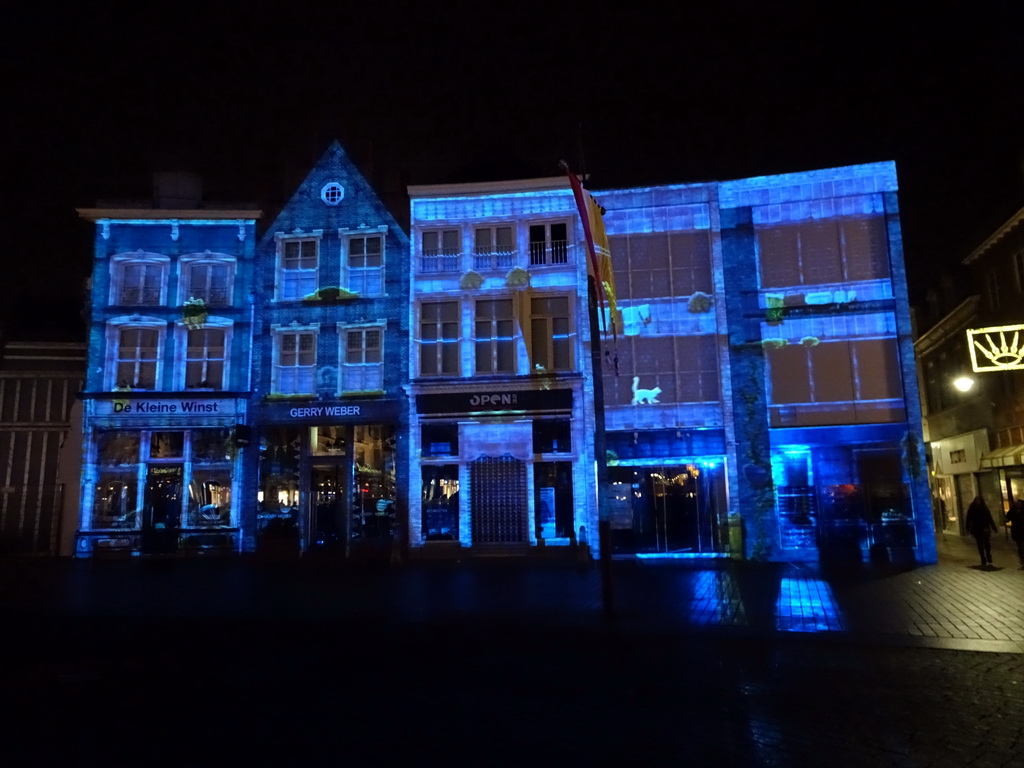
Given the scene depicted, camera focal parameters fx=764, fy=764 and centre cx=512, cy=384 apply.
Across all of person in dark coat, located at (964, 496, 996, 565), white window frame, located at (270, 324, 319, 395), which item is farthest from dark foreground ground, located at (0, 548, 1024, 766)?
white window frame, located at (270, 324, 319, 395)

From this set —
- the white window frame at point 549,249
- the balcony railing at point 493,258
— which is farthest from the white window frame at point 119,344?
the white window frame at point 549,249

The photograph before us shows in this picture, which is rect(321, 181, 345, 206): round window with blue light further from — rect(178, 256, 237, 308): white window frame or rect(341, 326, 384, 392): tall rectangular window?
rect(341, 326, 384, 392): tall rectangular window

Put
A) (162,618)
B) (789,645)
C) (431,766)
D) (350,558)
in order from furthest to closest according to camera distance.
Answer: (350,558), (162,618), (789,645), (431,766)

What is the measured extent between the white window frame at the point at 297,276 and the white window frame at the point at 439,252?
363 centimetres

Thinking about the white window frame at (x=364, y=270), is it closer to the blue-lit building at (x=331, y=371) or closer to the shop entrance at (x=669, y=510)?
the blue-lit building at (x=331, y=371)

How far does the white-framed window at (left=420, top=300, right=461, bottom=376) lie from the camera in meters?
25.1

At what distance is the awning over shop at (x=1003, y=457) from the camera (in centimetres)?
2436

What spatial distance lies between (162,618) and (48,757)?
7547 millimetres

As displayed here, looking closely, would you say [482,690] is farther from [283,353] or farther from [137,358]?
[137,358]

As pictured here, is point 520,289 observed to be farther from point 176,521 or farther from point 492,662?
point 492,662

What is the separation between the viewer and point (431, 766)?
571 centimetres

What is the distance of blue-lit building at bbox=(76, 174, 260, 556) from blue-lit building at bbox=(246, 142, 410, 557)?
809 millimetres

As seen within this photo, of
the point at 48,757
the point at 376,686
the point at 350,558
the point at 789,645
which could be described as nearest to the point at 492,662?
the point at 376,686

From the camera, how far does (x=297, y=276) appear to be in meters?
26.3
